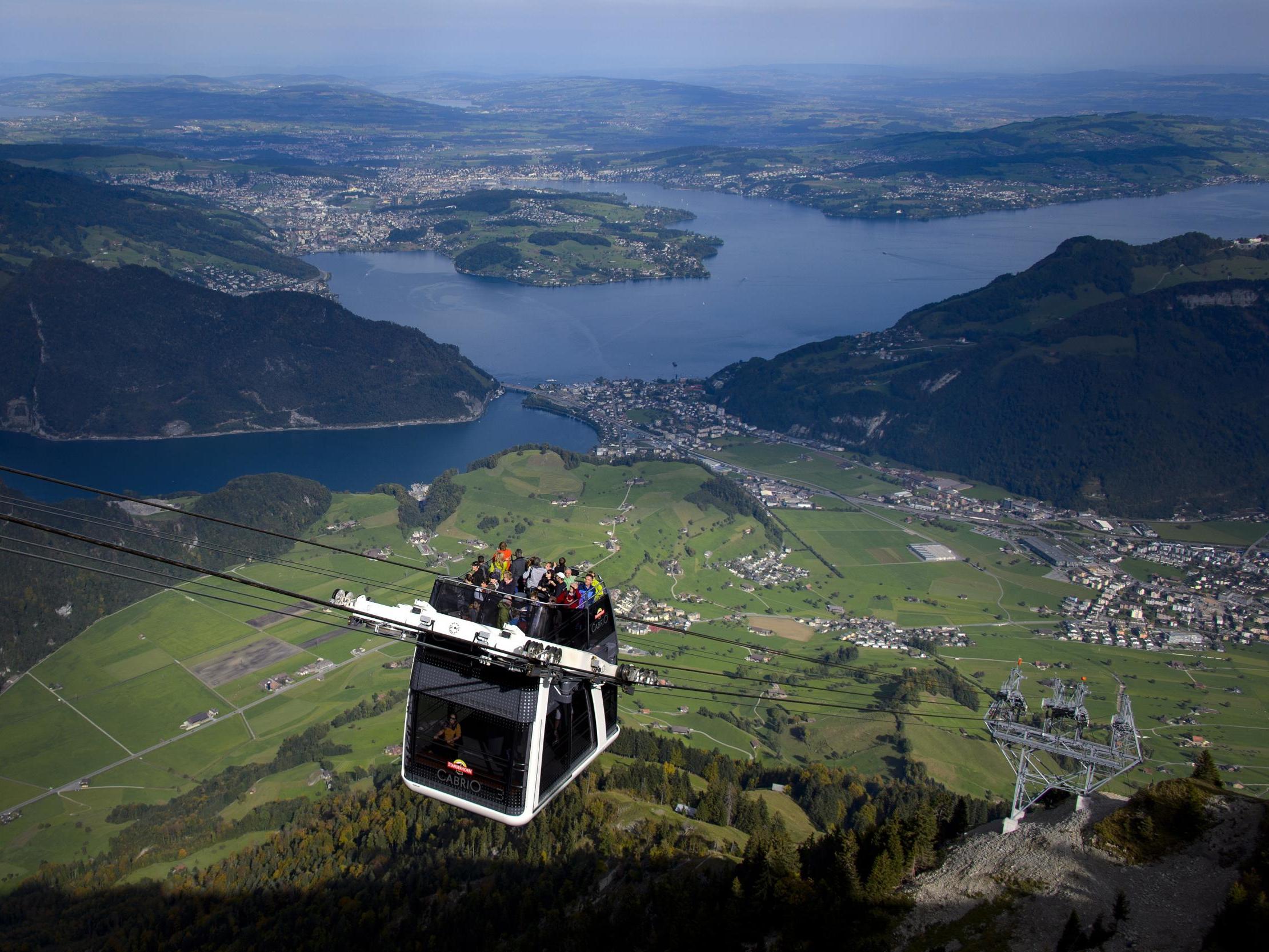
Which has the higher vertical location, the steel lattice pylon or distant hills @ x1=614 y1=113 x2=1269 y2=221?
distant hills @ x1=614 y1=113 x2=1269 y2=221

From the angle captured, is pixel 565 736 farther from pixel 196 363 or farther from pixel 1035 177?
pixel 1035 177

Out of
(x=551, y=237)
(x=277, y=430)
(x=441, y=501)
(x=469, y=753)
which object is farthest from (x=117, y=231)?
(x=469, y=753)

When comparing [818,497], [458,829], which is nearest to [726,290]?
[818,497]

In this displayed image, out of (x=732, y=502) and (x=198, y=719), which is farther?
(x=732, y=502)

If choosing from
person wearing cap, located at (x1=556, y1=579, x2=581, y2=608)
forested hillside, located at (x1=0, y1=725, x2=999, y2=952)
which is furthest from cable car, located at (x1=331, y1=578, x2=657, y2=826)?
forested hillside, located at (x1=0, y1=725, x2=999, y2=952)

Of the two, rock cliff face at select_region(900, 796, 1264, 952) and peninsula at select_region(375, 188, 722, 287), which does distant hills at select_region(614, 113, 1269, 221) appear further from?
rock cliff face at select_region(900, 796, 1264, 952)

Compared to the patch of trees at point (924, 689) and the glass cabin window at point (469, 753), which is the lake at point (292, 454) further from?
the glass cabin window at point (469, 753)
